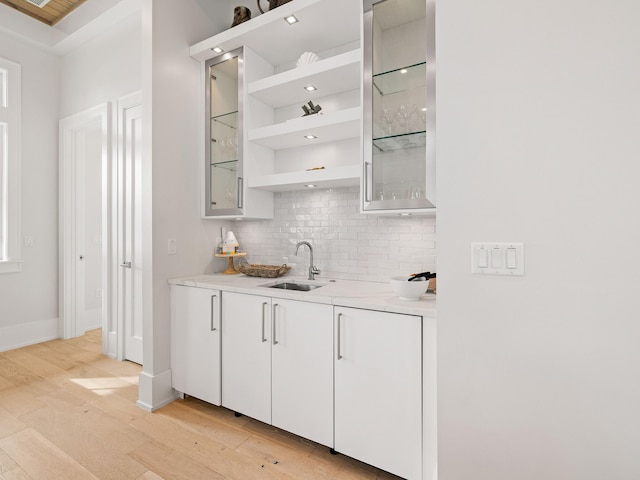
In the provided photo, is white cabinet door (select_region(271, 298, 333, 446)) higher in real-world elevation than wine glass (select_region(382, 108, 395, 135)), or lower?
lower

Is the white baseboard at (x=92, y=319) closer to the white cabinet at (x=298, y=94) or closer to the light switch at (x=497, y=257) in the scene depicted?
the white cabinet at (x=298, y=94)

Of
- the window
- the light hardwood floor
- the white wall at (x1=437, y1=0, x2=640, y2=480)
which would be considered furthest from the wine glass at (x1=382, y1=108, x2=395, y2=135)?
the window

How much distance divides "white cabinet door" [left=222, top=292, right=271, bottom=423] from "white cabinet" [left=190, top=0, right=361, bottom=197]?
0.84 meters

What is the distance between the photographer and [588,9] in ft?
3.47

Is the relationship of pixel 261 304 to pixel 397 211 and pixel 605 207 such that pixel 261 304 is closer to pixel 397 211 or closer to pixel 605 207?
pixel 397 211

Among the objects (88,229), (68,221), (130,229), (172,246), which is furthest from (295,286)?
(88,229)

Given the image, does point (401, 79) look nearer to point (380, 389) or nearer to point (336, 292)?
point (336, 292)

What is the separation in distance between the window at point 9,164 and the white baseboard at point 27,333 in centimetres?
61

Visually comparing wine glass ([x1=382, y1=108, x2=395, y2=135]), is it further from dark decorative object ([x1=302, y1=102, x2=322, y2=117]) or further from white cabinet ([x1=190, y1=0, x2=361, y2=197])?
dark decorative object ([x1=302, y1=102, x2=322, y2=117])

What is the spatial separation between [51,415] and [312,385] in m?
1.80

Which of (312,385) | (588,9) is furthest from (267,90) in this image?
(312,385)

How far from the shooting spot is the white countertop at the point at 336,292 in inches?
60.6

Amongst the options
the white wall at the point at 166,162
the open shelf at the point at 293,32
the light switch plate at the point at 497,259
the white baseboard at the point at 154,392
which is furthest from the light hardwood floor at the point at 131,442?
the open shelf at the point at 293,32

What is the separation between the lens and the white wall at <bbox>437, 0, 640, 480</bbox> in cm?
103
